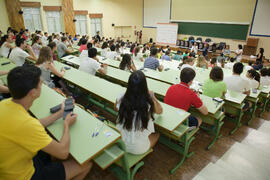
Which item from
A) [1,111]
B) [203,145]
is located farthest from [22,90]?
[203,145]

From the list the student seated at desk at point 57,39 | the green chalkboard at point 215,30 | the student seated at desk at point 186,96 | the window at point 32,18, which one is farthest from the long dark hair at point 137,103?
the window at point 32,18

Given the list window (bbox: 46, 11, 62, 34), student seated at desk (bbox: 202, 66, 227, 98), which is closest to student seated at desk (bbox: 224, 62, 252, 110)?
student seated at desk (bbox: 202, 66, 227, 98)

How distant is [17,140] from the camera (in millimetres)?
1251

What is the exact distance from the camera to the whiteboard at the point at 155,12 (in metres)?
14.3

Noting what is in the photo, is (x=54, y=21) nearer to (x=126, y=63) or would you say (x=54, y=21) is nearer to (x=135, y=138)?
(x=126, y=63)

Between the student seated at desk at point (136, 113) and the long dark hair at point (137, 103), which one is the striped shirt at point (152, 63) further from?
the long dark hair at point (137, 103)

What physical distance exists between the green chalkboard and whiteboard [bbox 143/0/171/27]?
1.59 metres

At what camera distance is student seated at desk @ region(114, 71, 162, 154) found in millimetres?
1801

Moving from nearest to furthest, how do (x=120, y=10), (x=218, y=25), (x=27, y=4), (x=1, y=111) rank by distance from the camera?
(x=1, y=111) < (x=27, y=4) < (x=218, y=25) < (x=120, y=10)

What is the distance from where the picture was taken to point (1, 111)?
1.31 m

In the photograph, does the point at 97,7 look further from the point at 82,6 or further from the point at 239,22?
the point at 239,22

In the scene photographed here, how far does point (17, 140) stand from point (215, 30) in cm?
1320

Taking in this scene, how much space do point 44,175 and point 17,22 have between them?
11844 millimetres

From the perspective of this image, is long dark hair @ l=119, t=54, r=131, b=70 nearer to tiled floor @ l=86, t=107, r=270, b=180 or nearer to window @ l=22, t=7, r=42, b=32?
tiled floor @ l=86, t=107, r=270, b=180
